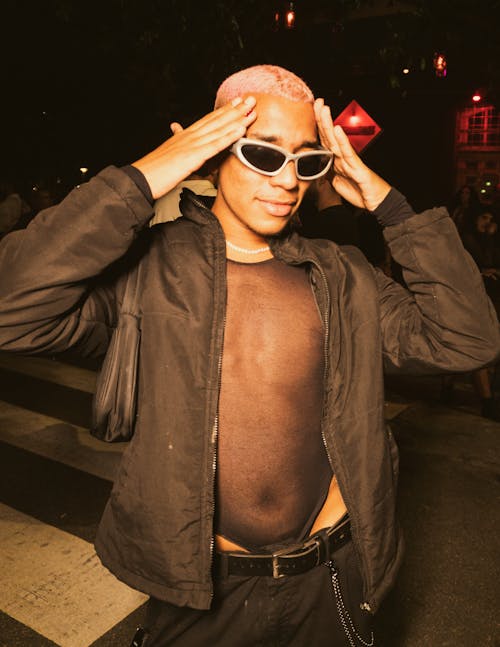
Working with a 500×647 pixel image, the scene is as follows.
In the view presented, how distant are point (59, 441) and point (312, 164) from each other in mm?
4452

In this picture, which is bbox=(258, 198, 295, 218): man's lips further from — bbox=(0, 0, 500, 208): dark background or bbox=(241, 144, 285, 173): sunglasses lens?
bbox=(0, 0, 500, 208): dark background

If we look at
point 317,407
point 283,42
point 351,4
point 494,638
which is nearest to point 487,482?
point 494,638

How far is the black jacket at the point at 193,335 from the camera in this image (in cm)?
174

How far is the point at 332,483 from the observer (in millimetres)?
2211

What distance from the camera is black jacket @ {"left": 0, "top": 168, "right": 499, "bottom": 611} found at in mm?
1735

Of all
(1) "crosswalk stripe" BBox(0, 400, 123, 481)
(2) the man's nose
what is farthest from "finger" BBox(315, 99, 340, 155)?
(1) "crosswalk stripe" BBox(0, 400, 123, 481)

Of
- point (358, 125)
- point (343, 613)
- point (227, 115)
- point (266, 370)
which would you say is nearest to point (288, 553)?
point (343, 613)

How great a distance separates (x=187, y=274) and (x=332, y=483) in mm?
930

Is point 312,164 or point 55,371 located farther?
point 55,371

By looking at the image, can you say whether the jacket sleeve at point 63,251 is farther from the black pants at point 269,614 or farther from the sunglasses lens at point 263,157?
the black pants at point 269,614

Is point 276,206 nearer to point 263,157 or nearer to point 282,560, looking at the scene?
point 263,157

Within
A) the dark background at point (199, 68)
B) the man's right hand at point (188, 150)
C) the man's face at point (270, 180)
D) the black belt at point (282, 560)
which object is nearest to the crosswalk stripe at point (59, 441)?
the black belt at point (282, 560)

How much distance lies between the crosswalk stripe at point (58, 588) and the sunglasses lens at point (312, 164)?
2.64m

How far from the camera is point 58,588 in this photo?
3.61 metres
